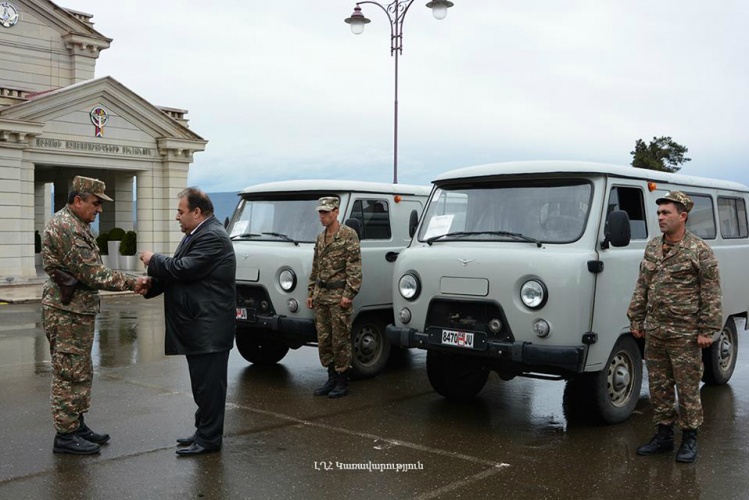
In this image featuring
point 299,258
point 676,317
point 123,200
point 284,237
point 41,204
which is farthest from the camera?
point 41,204

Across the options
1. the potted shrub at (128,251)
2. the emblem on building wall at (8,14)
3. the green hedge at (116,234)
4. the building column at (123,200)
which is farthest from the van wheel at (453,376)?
the emblem on building wall at (8,14)

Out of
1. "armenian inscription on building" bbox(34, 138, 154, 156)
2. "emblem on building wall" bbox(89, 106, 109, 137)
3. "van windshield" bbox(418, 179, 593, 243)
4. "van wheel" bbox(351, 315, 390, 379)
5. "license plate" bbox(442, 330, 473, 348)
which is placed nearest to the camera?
"license plate" bbox(442, 330, 473, 348)

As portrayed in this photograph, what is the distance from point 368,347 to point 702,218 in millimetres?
3823

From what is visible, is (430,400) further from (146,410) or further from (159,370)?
(159,370)

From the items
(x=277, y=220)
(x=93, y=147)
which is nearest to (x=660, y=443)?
(x=277, y=220)

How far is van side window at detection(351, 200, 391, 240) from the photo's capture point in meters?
9.23

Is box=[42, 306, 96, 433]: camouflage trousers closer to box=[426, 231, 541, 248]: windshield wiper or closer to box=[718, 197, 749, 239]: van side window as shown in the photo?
box=[426, 231, 541, 248]: windshield wiper

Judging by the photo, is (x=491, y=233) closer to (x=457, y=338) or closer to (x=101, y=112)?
(x=457, y=338)

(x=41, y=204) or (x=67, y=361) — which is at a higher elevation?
(x=41, y=204)

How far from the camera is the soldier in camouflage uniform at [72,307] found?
19.3 ft

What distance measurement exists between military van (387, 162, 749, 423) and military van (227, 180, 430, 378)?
4.38ft

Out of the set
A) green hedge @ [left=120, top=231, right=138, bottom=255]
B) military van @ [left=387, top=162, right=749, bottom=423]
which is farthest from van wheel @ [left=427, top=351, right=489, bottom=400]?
green hedge @ [left=120, top=231, right=138, bottom=255]

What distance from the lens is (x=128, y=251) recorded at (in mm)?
25906

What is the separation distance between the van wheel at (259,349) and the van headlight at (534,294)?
4248 mm
